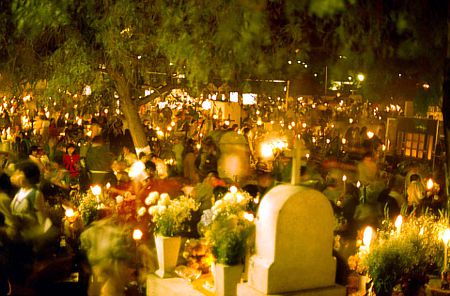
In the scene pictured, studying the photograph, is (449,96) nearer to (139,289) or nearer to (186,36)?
(186,36)

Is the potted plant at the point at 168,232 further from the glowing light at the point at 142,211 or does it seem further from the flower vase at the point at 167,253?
the glowing light at the point at 142,211

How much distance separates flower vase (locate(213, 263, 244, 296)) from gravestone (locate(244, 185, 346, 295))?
0.43 meters

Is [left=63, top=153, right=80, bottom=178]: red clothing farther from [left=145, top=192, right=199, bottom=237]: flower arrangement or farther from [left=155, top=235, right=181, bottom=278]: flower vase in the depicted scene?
[left=155, top=235, right=181, bottom=278]: flower vase

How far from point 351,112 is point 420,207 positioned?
2468 centimetres

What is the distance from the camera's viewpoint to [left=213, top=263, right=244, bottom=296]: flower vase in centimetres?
638

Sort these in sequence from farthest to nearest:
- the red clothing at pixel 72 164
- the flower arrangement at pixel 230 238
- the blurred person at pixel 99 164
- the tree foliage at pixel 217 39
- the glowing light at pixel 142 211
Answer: the red clothing at pixel 72 164 < the blurred person at pixel 99 164 < the glowing light at pixel 142 211 < the tree foliage at pixel 217 39 < the flower arrangement at pixel 230 238

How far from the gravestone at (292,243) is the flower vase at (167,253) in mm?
1816

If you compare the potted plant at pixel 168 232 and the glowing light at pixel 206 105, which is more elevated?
the glowing light at pixel 206 105

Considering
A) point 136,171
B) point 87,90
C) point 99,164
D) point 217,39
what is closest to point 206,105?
point 87,90

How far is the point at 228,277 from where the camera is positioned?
6402mm

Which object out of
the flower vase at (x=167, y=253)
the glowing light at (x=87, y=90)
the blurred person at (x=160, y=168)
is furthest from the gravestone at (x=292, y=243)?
the glowing light at (x=87, y=90)

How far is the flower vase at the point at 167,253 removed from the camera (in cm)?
753

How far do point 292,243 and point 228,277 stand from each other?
1054mm

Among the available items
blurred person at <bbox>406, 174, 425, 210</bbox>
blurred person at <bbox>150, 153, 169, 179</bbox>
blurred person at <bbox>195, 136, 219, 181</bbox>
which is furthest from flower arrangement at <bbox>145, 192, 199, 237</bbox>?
blurred person at <bbox>195, 136, 219, 181</bbox>
